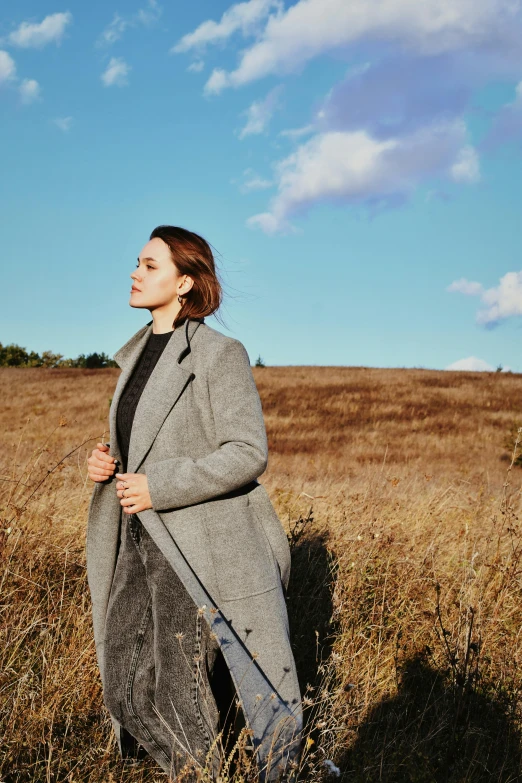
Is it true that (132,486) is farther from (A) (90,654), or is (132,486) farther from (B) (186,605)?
(A) (90,654)

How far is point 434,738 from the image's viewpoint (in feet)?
9.86

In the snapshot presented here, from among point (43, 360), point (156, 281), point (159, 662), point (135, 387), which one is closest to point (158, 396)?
point (135, 387)

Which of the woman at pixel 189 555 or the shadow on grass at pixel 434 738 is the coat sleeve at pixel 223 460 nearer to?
the woman at pixel 189 555

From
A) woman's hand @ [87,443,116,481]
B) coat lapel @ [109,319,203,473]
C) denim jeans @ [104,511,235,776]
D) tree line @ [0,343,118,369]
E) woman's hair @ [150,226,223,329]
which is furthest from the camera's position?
tree line @ [0,343,118,369]

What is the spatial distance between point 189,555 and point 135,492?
32 cm

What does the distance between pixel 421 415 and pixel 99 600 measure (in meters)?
23.9

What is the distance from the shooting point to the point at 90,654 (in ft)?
10.4

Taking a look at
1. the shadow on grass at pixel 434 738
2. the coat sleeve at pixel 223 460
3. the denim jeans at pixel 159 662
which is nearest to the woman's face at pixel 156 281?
the coat sleeve at pixel 223 460

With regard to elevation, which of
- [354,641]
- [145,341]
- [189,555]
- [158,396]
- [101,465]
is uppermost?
[145,341]

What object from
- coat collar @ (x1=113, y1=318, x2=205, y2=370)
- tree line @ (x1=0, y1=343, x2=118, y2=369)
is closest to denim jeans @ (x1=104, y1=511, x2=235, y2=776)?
coat collar @ (x1=113, y1=318, x2=205, y2=370)

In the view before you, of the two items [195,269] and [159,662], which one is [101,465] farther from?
[195,269]

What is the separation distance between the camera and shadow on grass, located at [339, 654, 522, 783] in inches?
107

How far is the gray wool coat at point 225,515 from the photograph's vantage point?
2289 mm

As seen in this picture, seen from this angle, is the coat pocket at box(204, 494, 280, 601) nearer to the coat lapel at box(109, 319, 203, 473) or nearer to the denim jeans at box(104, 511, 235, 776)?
the denim jeans at box(104, 511, 235, 776)
